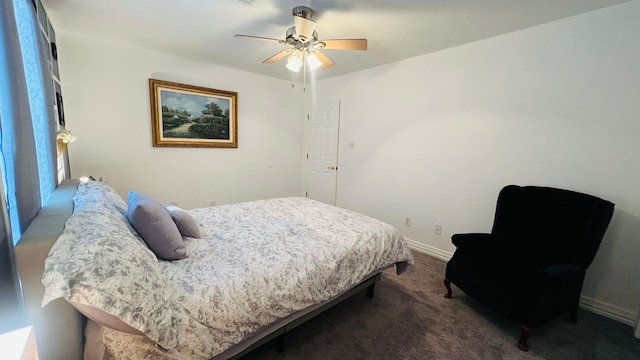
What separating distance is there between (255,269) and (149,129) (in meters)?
2.86

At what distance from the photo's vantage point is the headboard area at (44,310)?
88cm

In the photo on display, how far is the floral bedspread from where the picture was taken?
1106mm

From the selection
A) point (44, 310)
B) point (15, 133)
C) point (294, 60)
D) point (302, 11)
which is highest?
point (302, 11)

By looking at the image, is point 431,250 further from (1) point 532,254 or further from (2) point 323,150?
(2) point 323,150

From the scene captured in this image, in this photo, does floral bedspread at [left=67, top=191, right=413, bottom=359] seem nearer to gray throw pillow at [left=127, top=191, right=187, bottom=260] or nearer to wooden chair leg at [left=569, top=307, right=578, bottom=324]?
gray throw pillow at [left=127, top=191, right=187, bottom=260]

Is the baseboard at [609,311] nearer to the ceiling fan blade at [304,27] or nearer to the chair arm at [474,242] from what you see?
the chair arm at [474,242]

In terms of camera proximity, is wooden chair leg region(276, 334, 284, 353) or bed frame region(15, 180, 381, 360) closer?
bed frame region(15, 180, 381, 360)

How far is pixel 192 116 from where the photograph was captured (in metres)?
3.53

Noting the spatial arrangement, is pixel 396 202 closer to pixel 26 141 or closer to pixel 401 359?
pixel 401 359

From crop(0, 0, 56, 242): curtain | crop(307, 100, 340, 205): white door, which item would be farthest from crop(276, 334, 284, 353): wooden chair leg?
crop(307, 100, 340, 205): white door

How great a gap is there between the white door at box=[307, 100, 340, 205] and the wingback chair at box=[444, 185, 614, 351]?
2.42 m

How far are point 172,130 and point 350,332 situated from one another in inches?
129

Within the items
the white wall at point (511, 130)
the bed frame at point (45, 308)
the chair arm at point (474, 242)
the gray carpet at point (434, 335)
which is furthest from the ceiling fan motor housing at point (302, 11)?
the gray carpet at point (434, 335)

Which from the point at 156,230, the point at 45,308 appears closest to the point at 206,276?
the point at 156,230
